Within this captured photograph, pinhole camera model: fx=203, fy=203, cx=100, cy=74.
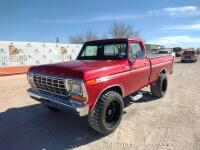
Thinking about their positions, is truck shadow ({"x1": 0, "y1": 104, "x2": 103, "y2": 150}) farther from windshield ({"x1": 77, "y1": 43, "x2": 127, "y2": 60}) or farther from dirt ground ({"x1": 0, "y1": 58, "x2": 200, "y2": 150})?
windshield ({"x1": 77, "y1": 43, "x2": 127, "y2": 60})

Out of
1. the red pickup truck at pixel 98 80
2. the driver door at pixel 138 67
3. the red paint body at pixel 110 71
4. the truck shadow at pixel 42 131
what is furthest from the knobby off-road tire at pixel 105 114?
the driver door at pixel 138 67

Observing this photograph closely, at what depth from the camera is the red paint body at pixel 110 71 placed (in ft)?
12.9

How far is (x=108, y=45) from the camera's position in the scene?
5.81m

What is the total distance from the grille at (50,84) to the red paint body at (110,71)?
0.13m

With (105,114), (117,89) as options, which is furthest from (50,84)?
(117,89)

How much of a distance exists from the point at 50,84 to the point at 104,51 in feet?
6.69

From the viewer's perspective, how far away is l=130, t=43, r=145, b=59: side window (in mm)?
5408

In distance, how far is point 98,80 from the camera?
4.05m

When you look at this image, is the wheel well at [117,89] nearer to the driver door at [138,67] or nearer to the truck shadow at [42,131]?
the driver door at [138,67]

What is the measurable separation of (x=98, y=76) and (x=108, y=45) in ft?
6.51

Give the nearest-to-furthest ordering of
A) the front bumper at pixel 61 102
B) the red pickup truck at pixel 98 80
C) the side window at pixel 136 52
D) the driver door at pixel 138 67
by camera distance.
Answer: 1. the front bumper at pixel 61 102
2. the red pickup truck at pixel 98 80
3. the driver door at pixel 138 67
4. the side window at pixel 136 52

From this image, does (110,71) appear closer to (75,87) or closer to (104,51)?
(75,87)

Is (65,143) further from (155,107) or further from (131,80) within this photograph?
(155,107)

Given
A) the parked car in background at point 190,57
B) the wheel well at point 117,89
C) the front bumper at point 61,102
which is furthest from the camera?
the parked car in background at point 190,57
